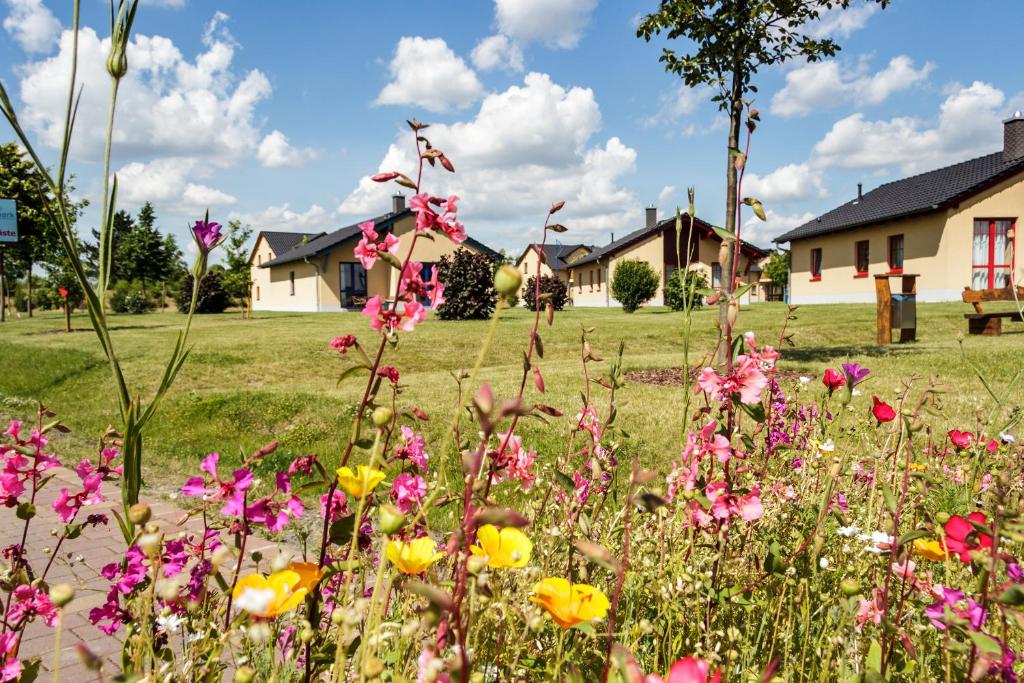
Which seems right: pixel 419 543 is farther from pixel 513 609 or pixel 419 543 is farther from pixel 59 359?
pixel 59 359

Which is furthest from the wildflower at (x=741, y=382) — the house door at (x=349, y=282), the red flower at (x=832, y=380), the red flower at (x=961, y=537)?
the house door at (x=349, y=282)

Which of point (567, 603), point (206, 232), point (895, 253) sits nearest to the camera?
point (567, 603)

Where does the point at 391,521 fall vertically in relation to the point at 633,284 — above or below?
below

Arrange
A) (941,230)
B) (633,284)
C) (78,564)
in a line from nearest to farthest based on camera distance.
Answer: (78,564) → (941,230) → (633,284)

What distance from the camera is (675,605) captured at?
53.0 inches

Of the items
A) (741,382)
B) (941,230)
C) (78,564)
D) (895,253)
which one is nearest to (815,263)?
(895,253)

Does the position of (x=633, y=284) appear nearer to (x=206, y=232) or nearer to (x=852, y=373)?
(x=852, y=373)

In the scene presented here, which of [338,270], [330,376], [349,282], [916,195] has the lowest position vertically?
[330,376]

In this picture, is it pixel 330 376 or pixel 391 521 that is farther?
pixel 330 376

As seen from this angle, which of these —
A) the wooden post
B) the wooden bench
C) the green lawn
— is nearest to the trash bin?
the wooden post

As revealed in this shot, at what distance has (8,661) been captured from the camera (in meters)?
1.22

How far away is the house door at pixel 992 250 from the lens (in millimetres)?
21989

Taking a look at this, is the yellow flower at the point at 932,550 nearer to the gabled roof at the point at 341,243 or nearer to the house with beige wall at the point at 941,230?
the house with beige wall at the point at 941,230

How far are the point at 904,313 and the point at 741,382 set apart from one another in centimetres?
→ 1252
